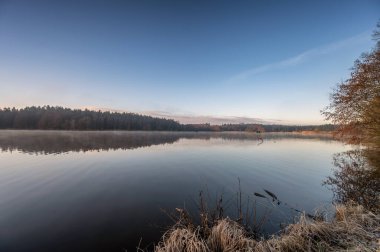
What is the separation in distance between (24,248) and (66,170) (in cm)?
1328

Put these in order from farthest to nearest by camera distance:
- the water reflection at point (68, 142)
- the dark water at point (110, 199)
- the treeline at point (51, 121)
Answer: the treeline at point (51, 121)
the water reflection at point (68, 142)
the dark water at point (110, 199)

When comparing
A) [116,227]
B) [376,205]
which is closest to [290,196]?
[376,205]

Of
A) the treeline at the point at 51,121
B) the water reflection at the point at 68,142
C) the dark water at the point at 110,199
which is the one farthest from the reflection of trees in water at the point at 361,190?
the treeline at the point at 51,121

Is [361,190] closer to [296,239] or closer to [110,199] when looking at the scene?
[296,239]

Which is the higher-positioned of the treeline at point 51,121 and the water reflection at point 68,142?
the treeline at point 51,121

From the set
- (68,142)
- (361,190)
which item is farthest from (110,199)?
(68,142)

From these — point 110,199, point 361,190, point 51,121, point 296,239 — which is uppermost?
point 51,121

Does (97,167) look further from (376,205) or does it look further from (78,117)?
(78,117)

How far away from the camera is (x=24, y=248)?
6.45m

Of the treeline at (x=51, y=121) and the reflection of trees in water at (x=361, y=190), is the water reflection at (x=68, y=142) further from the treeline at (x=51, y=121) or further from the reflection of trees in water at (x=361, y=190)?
the treeline at (x=51, y=121)

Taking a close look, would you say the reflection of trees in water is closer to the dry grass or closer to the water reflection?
the dry grass

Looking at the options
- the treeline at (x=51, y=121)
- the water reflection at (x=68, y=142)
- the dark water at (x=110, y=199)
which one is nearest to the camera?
the dark water at (x=110, y=199)

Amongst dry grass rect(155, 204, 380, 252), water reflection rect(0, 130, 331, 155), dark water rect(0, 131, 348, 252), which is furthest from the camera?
water reflection rect(0, 130, 331, 155)

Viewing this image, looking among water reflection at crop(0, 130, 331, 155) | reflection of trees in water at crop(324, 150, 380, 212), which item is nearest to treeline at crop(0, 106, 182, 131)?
water reflection at crop(0, 130, 331, 155)
